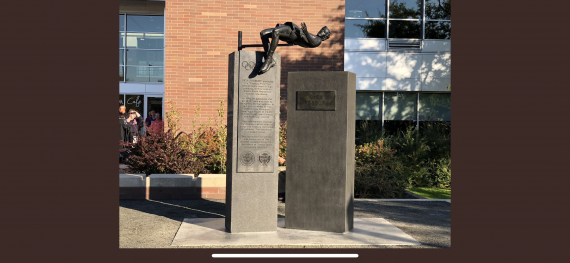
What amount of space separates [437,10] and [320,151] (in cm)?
1120

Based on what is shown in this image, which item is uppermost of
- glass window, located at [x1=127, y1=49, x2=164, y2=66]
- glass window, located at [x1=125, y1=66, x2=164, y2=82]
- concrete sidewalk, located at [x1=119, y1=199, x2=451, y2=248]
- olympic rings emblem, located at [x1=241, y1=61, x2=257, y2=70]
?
glass window, located at [x1=127, y1=49, x2=164, y2=66]

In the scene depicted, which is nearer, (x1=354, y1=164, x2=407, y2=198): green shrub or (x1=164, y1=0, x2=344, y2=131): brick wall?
(x1=354, y1=164, x2=407, y2=198): green shrub

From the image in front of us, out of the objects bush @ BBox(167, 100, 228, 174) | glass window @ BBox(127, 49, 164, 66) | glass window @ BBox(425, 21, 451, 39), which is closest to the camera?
bush @ BBox(167, 100, 228, 174)

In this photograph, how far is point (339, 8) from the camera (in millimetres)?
14203

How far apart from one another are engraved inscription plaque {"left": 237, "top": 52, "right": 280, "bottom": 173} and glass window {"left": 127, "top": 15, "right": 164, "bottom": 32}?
47.1 feet

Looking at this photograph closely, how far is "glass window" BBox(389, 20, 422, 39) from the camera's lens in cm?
1614

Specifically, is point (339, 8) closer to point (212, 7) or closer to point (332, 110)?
point (212, 7)

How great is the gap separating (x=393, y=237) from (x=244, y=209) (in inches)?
85.5

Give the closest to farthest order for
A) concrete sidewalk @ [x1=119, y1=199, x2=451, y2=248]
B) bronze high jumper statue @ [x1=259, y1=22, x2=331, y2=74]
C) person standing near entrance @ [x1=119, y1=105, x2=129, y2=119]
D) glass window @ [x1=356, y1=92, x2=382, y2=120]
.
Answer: concrete sidewalk @ [x1=119, y1=199, x2=451, y2=248], bronze high jumper statue @ [x1=259, y1=22, x2=331, y2=74], person standing near entrance @ [x1=119, y1=105, x2=129, y2=119], glass window @ [x1=356, y1=92, x2=382, y2=120]

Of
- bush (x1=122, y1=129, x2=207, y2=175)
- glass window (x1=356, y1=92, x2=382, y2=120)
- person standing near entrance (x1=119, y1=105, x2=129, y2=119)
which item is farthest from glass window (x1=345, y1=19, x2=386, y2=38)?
bush (x1=122, y1=129, x2=207, y2=175)

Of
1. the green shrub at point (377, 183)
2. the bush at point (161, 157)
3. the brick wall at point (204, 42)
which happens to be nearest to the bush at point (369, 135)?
the green shrub at point (377, 183)

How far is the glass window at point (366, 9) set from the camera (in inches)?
634

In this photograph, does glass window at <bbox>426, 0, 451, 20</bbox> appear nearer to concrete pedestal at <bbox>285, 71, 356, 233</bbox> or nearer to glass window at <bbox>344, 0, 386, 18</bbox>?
glass window at <bbox>344, 0, 386, 18</bbox>

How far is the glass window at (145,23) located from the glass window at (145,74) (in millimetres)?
1619
